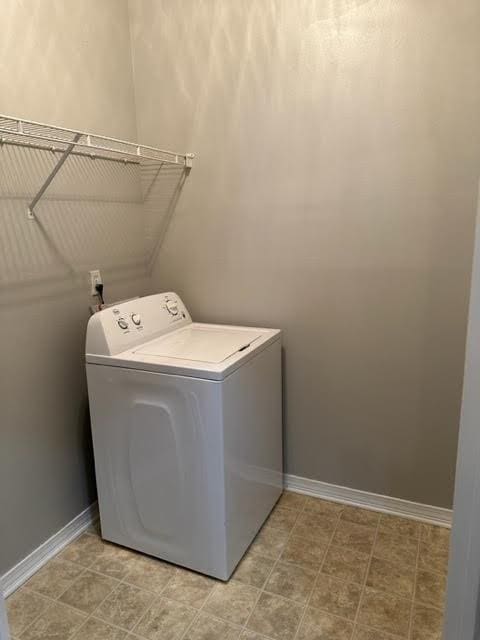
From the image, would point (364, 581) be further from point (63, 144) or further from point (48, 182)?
point (63, 144)

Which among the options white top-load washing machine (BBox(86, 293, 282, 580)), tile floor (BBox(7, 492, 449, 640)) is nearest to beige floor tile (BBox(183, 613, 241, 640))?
tile floor (BBox(7, 492, 449, 640))

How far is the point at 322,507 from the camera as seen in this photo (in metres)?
2.08

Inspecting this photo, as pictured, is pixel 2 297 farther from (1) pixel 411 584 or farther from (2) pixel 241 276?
(1) pixel 411 584

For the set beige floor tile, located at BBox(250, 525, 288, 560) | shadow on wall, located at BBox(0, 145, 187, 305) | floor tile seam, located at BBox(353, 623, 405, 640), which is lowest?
beige floor tile, located at BBox(250, 525, 288, 560)

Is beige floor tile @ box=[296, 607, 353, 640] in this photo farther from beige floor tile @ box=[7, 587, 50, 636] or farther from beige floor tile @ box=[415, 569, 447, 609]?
beige floor tile @ box=[7, 587, 50, 636]

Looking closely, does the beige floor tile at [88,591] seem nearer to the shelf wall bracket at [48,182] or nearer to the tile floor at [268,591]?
the tile floor at [268,591]

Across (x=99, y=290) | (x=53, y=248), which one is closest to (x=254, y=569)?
(x=99, y=290)

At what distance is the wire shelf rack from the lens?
1.45 m

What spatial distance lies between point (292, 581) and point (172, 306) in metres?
1.21

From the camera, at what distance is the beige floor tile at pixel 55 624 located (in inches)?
57.4

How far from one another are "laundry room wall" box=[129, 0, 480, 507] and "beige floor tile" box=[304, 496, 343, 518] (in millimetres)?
115

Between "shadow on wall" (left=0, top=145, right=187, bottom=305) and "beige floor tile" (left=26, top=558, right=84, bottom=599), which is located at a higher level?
"shadow on wall" (left=0, top=145, right=187, bottom=305)

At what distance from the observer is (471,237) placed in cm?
164

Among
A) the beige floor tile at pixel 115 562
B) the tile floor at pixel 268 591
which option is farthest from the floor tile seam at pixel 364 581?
the beige floor tile at pixel 115 562
